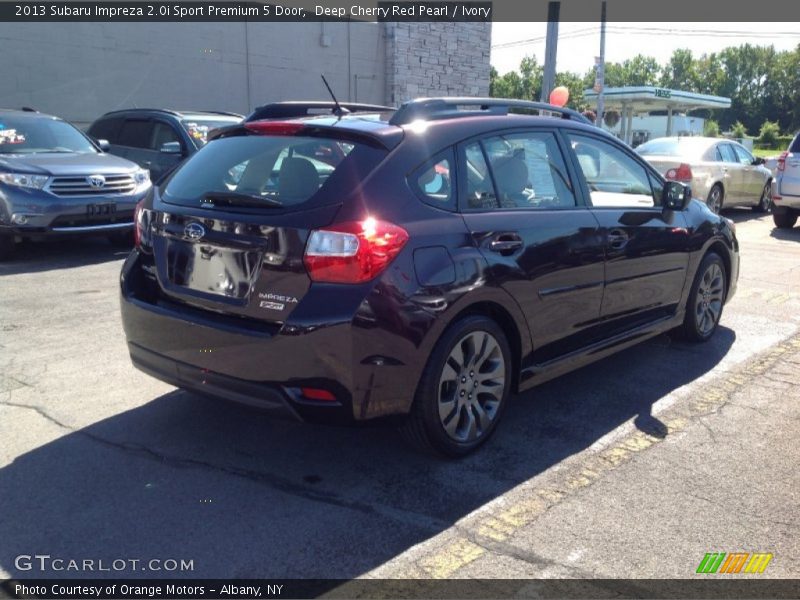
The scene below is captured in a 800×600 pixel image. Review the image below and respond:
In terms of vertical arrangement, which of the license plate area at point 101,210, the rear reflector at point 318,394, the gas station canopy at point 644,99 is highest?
the gas station canopy at point 644,99

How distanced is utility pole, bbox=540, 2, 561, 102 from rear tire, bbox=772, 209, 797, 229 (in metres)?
4.84

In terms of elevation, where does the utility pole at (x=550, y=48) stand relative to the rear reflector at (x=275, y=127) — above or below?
above

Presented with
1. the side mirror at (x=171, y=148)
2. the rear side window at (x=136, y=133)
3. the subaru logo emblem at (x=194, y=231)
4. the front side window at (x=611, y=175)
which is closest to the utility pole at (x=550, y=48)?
the rear side window at (x=136, y=133)

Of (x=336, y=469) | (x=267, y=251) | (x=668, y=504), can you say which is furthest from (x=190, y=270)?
(x=668, y=504)

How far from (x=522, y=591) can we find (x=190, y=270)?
84.0 inches

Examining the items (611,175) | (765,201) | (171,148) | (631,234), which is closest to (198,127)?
(171,148)

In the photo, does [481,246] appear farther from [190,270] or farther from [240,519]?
[240,519]

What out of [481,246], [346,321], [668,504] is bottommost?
[668,504]

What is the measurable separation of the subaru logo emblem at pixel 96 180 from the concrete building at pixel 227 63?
7715 mm

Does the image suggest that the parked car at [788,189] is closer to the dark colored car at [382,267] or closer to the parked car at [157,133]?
the parked car at [157,133]

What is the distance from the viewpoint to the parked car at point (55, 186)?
29.1 feet

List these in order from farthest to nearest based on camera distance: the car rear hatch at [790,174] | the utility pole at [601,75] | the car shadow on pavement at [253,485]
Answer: the utility pole at [601,75] → the car rear hatch at [790,174] → the car shadow on pavement at [253,485]

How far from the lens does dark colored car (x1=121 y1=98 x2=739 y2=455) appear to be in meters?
3.50

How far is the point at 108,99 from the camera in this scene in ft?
56.0
